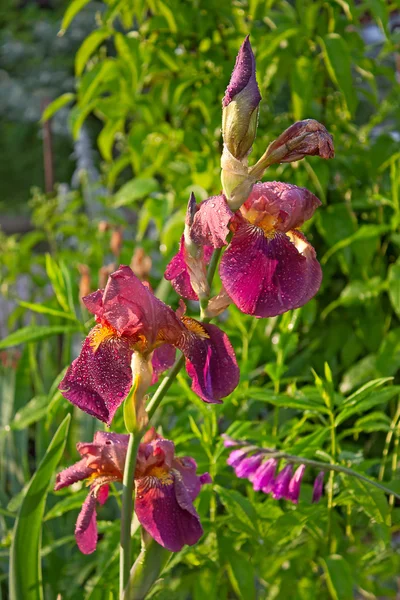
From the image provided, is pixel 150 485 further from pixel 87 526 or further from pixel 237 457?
pixel 237 457

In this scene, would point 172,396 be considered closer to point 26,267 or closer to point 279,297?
point 279,297

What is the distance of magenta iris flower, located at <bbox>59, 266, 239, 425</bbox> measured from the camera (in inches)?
32.3

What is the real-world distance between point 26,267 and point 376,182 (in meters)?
1.48

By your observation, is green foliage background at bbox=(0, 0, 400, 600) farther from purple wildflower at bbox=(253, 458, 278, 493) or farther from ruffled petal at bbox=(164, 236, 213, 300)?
ruffled petal at bbox=(164, 236, 213, 300)

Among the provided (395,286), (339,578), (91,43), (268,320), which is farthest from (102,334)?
(91,43)

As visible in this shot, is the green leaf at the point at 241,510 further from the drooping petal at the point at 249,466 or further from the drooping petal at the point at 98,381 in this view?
the drooping petal at the point at 98,381

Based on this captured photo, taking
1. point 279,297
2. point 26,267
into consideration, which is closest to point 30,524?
point 279,297

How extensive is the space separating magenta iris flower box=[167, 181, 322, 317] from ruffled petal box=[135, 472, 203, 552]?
0.26 m

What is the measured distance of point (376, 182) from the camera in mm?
1969

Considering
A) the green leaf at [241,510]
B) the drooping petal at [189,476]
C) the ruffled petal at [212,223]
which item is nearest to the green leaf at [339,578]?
the green leaf at [241,510]

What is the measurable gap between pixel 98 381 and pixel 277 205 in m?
0.28

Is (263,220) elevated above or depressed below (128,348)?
above

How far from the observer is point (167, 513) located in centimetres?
90

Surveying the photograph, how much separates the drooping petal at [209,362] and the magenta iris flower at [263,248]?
0.07 metres
